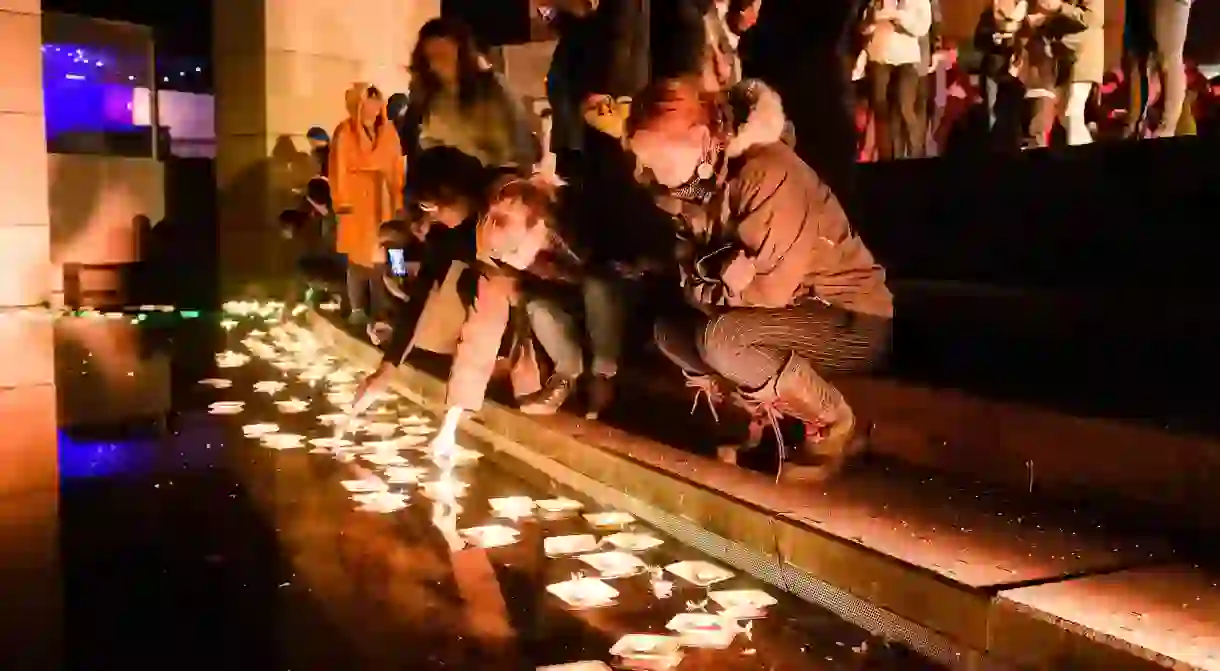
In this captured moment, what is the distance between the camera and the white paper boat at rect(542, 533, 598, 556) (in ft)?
11.5

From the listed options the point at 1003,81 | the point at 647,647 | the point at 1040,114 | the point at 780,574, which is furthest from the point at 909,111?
the point at 647,647

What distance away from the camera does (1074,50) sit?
653cm

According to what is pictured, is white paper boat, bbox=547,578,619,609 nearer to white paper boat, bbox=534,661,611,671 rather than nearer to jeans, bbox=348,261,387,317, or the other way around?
white paper boat, bbox=534,661,611,671

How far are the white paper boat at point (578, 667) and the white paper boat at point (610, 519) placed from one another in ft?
4.13

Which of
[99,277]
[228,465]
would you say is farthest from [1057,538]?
[99,277]

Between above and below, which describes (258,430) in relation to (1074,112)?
below

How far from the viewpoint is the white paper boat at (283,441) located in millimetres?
5066

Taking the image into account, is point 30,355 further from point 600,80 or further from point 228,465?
point 600,80

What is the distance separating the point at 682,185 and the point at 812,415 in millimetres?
807

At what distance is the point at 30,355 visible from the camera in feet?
27.1

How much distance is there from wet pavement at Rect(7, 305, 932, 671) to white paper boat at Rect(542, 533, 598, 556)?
4 centimetres

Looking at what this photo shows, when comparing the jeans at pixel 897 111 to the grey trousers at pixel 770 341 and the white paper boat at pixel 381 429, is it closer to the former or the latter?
the white paper boat at pixel 381 429

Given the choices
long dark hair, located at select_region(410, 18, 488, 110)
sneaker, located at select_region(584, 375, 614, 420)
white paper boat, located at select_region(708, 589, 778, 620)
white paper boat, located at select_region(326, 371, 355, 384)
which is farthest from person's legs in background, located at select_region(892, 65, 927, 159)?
white paper boat, located at select_region(708, 589, 778, 620)

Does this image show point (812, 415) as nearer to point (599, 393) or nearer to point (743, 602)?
point (743, 602)
